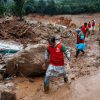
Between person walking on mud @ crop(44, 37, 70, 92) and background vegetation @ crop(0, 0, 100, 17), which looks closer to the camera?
person walking on mud @ crop(44, 37, 70, 92)

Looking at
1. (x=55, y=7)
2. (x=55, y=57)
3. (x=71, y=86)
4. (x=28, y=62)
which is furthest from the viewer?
(x=55, y=7)

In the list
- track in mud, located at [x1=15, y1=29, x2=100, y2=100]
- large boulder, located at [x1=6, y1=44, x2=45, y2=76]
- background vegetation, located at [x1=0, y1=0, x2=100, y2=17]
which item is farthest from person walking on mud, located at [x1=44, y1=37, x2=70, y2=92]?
background vegetation, located at [x1=0, y1=0, x2=100, y2=17]

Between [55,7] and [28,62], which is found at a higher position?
[28,62]

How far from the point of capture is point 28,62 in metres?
10.6

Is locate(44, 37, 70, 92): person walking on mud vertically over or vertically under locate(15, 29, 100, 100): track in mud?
over

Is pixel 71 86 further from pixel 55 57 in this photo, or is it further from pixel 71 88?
pixel 55 57

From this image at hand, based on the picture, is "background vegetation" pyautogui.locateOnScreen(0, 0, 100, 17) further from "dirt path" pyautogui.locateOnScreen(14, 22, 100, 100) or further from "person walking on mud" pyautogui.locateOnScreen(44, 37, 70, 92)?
"person walking on mud" pyautogui.locateOnScreen(44, 37, 70, 92)

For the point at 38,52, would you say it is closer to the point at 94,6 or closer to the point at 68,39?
the point at 68,39

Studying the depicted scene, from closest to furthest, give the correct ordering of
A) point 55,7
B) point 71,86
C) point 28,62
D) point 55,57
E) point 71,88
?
point 55,57 → point 71,88 → point 71,86 → point 28,62 → point 55,7

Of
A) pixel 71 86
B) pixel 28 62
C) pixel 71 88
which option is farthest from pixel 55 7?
pixel 71 88

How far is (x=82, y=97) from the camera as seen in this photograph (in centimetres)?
915

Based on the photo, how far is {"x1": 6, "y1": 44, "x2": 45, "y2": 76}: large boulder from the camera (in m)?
Result: 10.6

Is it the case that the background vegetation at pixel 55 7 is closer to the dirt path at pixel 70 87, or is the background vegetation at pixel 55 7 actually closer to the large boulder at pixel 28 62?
the dirt path at pixel 70 87

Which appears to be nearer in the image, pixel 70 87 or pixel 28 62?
pixel 70 87
